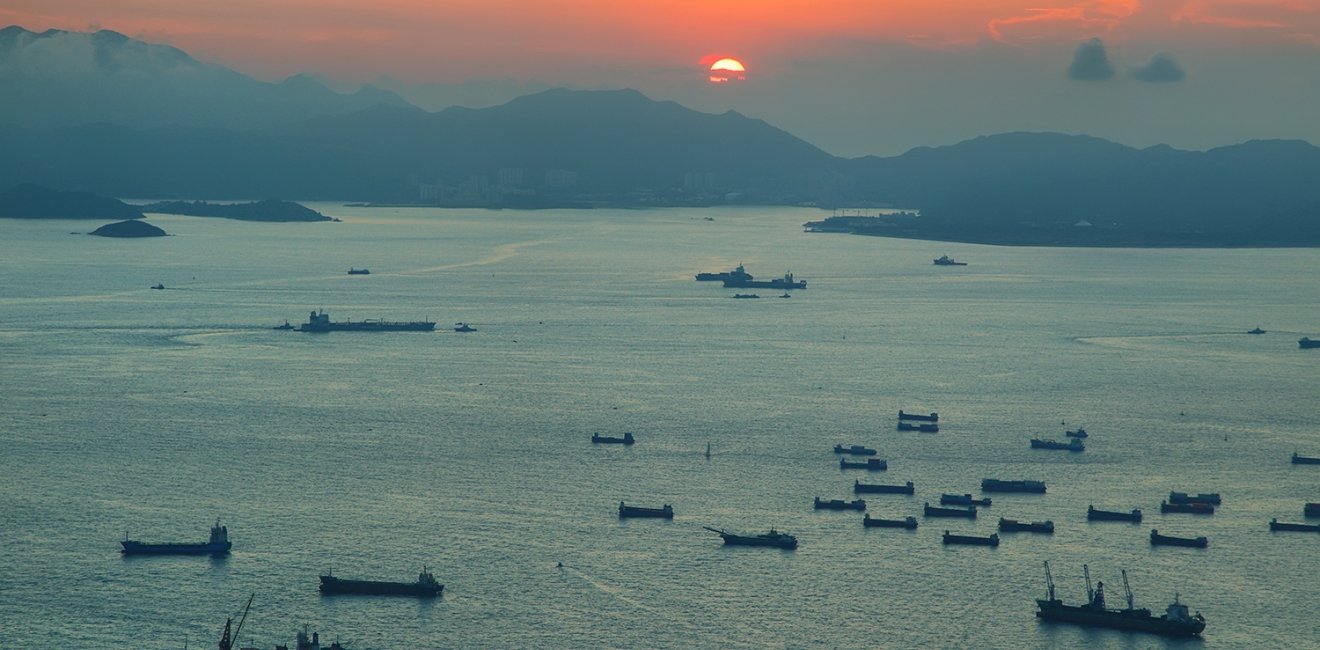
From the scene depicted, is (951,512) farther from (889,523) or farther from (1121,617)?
(1121,617)

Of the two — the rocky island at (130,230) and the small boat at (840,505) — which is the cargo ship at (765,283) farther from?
the rocky island at (130,230)

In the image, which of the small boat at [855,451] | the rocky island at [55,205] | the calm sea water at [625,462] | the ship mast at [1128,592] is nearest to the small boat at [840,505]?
the calm sea water at [625,462]

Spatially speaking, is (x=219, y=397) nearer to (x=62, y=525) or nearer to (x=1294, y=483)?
(x=62, y=525)

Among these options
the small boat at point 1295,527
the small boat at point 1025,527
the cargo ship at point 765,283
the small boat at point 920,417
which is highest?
the cargo ship at point 765,283

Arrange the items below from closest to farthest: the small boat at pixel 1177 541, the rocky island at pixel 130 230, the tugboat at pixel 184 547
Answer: the tugboat at pixel 184 547, the small boat at pixel 1177 541, the rocky island at pixel 130 230

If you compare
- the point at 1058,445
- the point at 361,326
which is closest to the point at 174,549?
the point at 1058,445

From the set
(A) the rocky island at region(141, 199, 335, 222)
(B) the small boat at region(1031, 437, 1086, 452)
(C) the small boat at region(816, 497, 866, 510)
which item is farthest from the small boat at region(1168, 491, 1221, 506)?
(A) the rocky island at region(141, 199, 335, 222)

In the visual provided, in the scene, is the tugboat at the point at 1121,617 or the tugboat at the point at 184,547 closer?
the tugboat at the point at 1121,617
